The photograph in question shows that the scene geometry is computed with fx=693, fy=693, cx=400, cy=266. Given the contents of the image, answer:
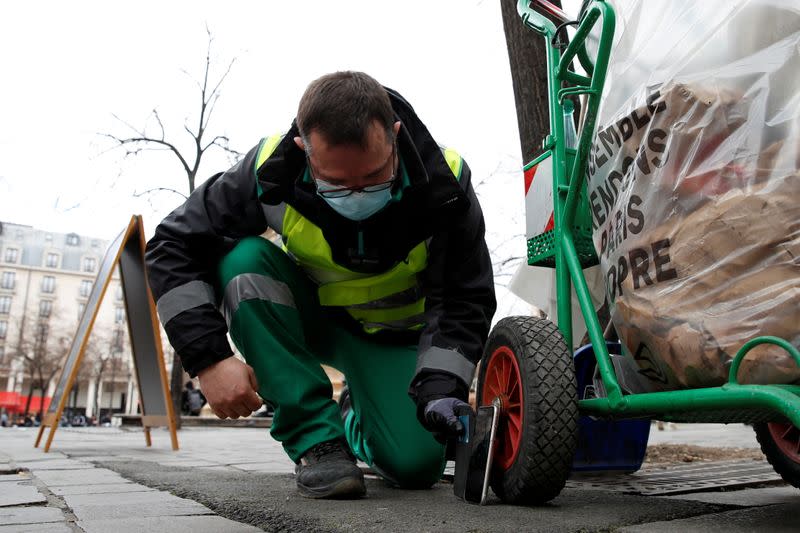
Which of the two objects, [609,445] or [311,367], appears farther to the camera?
[609,445]

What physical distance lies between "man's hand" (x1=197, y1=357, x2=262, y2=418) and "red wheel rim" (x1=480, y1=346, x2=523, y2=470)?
1.89 ft

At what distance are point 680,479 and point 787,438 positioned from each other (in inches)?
22.2

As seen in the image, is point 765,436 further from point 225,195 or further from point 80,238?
point 80,238

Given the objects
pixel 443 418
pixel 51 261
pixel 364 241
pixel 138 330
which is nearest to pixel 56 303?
pixel 51 261

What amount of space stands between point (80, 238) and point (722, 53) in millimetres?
77083

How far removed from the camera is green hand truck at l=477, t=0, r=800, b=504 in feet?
3.98

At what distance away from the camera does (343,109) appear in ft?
5.25

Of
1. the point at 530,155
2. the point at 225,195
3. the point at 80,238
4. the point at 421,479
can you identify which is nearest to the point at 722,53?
the point at 225,195

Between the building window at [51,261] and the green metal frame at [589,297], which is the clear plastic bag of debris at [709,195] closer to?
the green metal frame at [589,297]

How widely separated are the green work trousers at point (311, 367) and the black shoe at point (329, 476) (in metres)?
0.05

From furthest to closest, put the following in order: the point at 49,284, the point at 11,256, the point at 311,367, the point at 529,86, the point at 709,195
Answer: the point at 11,256
the point at 49,284
the point at 529,86
the point at 311,367
the point at 709,195

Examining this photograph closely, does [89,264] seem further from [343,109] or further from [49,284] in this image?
[343,109]

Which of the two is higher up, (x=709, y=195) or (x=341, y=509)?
(x=709, y=195)

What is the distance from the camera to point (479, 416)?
1590 mm
